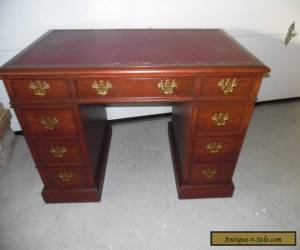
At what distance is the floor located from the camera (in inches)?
48.0

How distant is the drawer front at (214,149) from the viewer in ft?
3.89

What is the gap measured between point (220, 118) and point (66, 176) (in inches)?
37.3

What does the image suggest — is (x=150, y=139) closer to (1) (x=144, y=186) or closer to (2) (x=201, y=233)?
(1) (x=144, y=186)

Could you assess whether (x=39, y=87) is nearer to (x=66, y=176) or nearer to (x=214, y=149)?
(x=66, y=176)

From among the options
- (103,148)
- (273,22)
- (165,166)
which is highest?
(273,22)

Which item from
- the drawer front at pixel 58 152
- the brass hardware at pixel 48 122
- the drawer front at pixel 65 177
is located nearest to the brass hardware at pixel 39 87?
the brass hardware at pixel 48 122

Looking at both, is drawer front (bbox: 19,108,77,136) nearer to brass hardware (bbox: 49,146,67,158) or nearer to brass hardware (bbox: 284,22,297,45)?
brass hardware (bbox: 49,146,67,158)

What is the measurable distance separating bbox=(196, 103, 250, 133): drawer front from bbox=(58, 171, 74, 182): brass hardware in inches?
31.2

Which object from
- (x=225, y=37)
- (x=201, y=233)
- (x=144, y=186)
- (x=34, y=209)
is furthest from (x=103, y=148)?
(x=225, y=37)

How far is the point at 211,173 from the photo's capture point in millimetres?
1330

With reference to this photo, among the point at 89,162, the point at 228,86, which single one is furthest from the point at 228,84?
the point at 89,162

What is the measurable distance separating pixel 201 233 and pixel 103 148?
2.97ft

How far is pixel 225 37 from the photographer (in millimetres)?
1354

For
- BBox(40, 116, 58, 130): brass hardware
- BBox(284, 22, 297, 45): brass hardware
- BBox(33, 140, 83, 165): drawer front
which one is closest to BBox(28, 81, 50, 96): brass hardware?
BBox(40, 116, 58, 130): brass hardware
